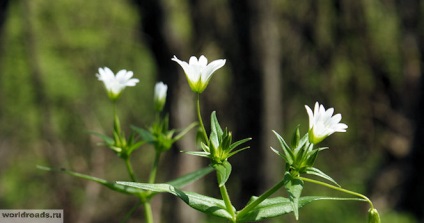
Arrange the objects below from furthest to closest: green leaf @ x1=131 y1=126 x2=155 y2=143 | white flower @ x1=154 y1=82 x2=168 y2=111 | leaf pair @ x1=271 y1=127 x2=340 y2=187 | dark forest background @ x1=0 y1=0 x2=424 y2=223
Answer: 1. dark forest background @ x1=0 y1=0 x2=424 y2=223
2. white flower @ x1=154 y1=82 x2=168 y2=111
3. green leaf @ x1=131 y1=126 x2=155 y2=143
4. leaf pair @ x1=271 y1=127 x2=340 y2=187

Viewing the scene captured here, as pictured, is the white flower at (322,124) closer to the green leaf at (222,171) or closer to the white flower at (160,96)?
the green leaf at (222,171)

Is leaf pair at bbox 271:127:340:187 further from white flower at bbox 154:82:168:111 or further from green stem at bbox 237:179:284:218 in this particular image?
white flower at bbox 154:82:168:111

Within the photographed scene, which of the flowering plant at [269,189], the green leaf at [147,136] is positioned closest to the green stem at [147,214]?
the flowering plant at [269,189]

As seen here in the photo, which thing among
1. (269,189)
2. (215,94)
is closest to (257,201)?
(269,189)

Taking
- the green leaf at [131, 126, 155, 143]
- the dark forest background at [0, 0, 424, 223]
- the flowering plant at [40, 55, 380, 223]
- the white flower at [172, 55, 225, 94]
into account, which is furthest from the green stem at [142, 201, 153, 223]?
the dark forest background at [0, 0, 424, 223]

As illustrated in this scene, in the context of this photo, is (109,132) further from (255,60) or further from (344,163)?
(255,60)
